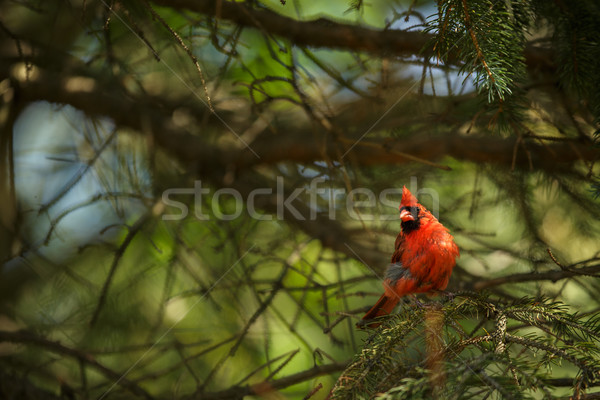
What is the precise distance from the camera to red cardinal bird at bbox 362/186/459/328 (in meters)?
2.12

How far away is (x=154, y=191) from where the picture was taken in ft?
8.29

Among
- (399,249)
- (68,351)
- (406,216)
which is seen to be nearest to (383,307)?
(399,249)

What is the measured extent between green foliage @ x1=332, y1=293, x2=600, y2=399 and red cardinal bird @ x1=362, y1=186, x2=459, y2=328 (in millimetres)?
610

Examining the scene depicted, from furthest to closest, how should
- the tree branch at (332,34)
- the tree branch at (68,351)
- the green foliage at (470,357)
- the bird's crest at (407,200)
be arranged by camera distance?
the tree branch at (332,34)
the bird's crest at (407,200)
the tree branch at (68,351)
the green foliage at (470,357)

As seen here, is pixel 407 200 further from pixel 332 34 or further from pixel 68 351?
pixel 68 351

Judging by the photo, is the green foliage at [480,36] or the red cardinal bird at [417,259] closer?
the green foliage at [480,36]

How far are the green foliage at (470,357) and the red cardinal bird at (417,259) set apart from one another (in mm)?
610

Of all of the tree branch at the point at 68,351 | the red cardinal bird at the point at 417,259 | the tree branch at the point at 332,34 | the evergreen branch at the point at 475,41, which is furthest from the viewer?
the tree branch at the point at 332,34

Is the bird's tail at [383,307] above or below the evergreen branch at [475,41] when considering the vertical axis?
below

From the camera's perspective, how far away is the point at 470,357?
3.52 feet

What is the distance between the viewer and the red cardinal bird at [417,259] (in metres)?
2.12

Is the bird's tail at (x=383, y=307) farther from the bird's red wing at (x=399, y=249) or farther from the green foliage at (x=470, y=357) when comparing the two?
the green foliage at (x=470, y=357)

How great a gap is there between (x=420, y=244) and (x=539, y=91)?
4.22 feet

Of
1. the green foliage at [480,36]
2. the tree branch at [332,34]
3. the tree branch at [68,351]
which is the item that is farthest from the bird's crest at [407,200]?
the tree branch at [68,351]
